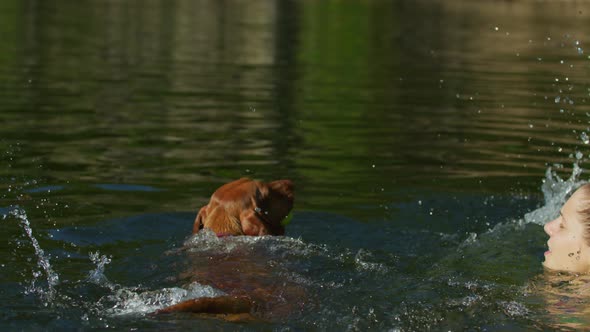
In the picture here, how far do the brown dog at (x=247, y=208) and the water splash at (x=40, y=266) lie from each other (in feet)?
4.14

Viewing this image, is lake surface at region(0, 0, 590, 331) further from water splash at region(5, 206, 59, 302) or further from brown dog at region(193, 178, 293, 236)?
brown dog at region(193, 178, 293, 236)

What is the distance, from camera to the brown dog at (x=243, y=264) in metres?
5.57

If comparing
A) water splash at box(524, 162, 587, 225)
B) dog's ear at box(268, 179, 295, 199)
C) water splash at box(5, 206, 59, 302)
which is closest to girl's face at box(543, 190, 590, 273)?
water splash at box(524, 162, 587, 225)

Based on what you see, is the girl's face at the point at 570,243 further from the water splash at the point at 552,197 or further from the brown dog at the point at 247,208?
the brown dog at the point at 247,208

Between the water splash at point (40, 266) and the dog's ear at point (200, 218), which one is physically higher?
the dog's ear at point (200, 218)

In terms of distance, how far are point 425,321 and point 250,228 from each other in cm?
193

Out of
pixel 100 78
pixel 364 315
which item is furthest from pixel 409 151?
pixel 100 78

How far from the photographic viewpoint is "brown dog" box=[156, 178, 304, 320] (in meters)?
5.57

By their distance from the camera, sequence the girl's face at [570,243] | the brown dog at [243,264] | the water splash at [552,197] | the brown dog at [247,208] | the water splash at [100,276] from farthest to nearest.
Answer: the water splash at [552,197]
the brown dog at [247,208]
the girl's face at [570,243]
the water splash at [100,276]
the brown dog at [243,264]

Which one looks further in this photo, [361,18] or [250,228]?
[361,18]

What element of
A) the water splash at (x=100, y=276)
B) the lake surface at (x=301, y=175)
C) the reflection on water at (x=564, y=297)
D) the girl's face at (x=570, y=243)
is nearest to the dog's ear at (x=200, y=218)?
the lake surface at (x=301, y=175)

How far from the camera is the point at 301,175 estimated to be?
428 inches

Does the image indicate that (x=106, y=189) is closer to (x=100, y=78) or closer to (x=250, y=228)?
(x=250, y=228)

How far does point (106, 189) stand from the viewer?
32.1 ft
